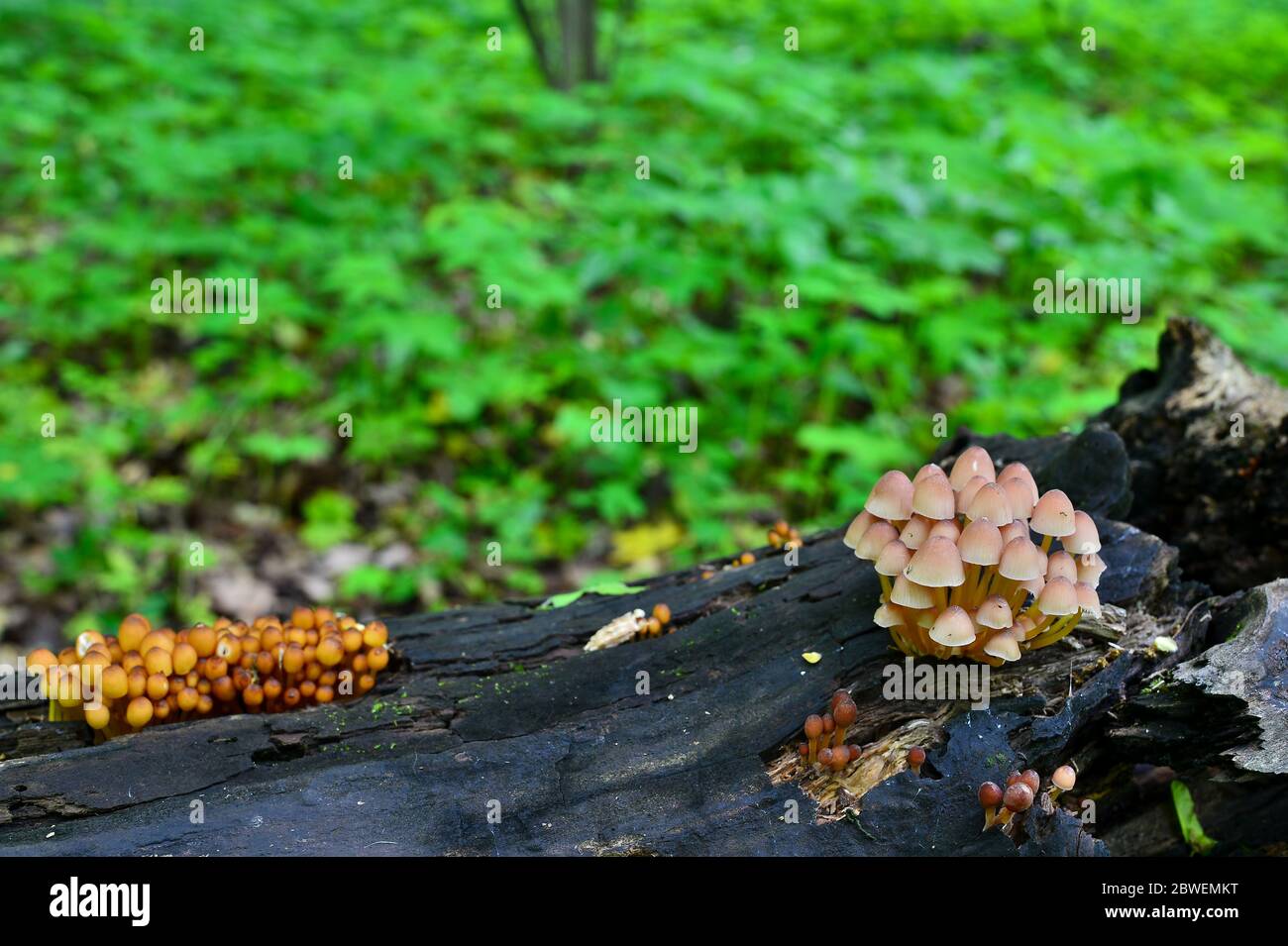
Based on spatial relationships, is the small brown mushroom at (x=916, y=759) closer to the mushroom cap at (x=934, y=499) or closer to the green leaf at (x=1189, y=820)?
the mushroom cap at (x=934, y=499)

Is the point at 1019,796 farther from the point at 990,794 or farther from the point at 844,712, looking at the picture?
the point at 844,712

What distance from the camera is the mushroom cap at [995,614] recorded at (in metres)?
2.67

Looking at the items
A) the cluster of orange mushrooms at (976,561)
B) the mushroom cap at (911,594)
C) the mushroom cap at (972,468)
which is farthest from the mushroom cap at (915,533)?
the mushroom cap at (972,468)

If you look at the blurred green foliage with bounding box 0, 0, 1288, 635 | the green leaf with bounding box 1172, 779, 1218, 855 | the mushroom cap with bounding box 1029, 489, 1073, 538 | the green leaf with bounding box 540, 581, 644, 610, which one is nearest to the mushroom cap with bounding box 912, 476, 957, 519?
the mushroom cap with bounding box 1029, 489, 1073, 538

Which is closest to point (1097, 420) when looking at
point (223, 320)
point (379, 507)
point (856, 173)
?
point (856, 173)

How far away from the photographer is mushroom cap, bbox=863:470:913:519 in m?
2.86

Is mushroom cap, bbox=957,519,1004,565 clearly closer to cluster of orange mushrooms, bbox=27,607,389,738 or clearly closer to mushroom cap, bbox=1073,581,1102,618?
mushroom cap, bbox=1073,581,1102,618

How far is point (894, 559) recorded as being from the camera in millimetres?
2797

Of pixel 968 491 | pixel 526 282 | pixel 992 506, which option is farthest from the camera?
pixel 526 282

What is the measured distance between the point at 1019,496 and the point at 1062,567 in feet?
0.76

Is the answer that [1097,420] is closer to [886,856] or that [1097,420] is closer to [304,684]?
[886,856]

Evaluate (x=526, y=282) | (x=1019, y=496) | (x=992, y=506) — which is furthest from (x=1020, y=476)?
(x=526, y=282)

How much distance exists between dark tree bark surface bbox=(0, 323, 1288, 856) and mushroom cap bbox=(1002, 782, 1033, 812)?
12cm

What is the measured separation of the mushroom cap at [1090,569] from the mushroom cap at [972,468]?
13.7 inches
